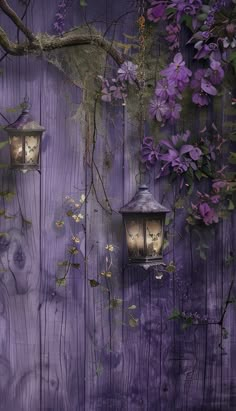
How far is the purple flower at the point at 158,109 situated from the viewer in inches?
133

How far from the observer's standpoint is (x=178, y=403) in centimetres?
349

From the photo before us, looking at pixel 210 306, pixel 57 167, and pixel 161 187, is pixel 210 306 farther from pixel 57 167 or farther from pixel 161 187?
pixel 57 167

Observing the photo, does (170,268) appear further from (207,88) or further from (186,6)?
(186,6)

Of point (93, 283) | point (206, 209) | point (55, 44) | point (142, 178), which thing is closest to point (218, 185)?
point (206, 209)

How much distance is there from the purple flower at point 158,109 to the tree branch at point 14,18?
1.93ft

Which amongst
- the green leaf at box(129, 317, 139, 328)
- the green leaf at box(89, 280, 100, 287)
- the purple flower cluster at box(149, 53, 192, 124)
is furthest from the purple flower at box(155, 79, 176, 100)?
the green leaf at box(129, 317, 139, 328)

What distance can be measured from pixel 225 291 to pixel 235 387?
0.44 metres

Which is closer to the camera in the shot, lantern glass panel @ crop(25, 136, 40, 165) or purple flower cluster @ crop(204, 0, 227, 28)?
lantern glass panel @ crop(25, 136, 40, 165)

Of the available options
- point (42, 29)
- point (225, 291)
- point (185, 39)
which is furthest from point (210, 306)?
point (42, 29)

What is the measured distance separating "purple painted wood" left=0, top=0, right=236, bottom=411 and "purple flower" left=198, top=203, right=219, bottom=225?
69mm

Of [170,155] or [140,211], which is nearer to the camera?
[140,211]

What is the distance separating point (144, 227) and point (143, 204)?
3.7 inches

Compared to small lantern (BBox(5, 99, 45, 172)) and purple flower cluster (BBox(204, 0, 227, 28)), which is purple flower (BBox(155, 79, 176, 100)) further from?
small lantern (BBox(5, 99, 45, 172))

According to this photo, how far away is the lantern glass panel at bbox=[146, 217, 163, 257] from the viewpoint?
318 centimetres
